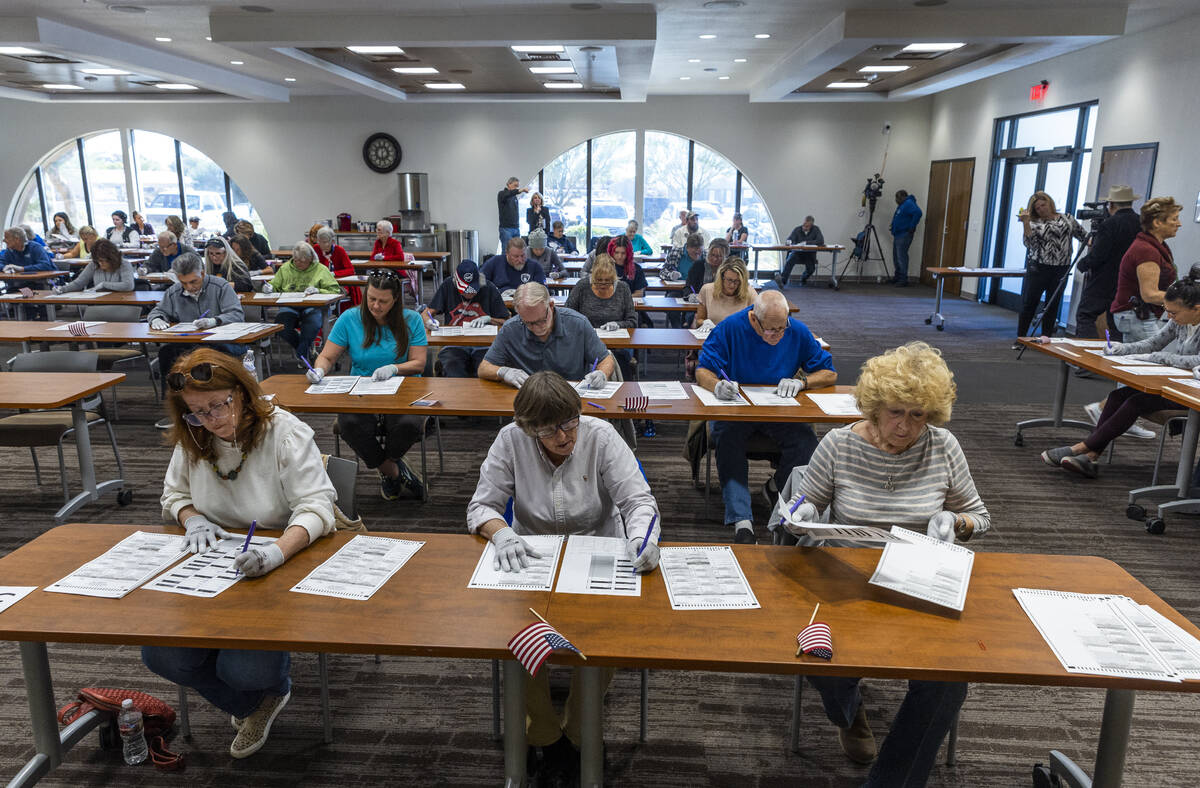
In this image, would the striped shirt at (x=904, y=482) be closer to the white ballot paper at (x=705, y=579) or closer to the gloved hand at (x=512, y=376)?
the white ballot paper at (x=705, y=579)

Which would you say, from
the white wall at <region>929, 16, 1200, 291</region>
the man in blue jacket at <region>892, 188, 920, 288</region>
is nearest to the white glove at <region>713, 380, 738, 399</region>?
the white wall at <region>929, 16, 1200, 291</region>

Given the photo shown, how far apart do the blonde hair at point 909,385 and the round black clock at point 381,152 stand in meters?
14.6

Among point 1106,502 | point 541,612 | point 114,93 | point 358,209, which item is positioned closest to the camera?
point 541,612

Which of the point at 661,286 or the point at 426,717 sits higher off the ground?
the point at 661,286

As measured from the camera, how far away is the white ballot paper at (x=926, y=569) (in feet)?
6.26

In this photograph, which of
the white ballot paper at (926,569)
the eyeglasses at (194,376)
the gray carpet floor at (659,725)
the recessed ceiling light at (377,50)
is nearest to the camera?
the white ballot paper at (926,569)

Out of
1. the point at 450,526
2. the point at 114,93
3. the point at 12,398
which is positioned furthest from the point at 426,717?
the point at 114,93

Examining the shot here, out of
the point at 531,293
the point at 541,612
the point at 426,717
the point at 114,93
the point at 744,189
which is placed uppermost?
the point at 114,93

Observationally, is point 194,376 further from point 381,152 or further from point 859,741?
point 381,152

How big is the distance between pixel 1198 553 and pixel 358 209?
1478cm

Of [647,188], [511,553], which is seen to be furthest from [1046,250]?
[647,188]

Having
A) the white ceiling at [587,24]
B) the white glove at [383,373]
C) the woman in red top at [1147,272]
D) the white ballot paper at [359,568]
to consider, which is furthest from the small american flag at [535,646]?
the white ceiling at [587,24]

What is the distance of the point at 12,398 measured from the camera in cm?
371

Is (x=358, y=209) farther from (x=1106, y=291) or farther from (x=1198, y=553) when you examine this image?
(x=1198, y=553)
